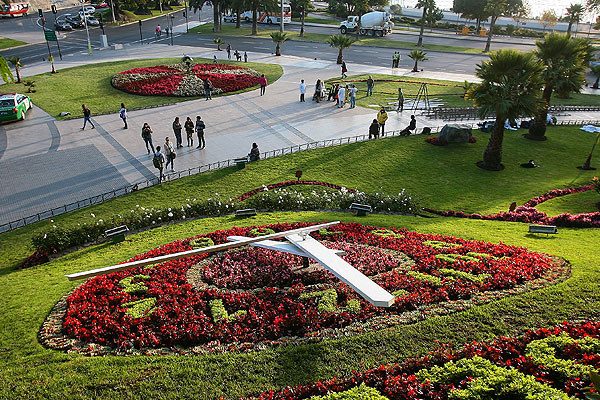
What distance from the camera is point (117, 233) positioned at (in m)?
16.0

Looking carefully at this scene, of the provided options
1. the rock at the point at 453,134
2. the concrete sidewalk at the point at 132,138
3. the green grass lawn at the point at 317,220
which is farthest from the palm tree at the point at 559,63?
the concrete sidewalk at the point at 132,138

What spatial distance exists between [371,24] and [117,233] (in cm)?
6195

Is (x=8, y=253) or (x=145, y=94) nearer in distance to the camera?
A: (x=8, y=253)

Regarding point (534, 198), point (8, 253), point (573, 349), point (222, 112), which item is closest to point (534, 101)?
point (534, 198)

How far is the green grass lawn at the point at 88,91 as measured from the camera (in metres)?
31.9

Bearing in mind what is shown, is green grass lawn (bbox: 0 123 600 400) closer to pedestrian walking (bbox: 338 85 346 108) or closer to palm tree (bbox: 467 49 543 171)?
palm tree (bbox: 467 49 543 171)

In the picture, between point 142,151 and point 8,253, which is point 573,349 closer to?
point 8,253

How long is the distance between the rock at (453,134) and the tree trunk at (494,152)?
2935 millimetres

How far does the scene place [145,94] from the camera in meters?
34.8

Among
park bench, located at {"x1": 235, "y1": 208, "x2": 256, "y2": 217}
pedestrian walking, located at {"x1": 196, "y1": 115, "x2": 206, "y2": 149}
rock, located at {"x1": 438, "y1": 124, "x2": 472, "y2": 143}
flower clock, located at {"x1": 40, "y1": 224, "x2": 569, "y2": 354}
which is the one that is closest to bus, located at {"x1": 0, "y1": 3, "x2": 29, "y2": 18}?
pedestrian walking, located at {"x1": 196, "y1": 115, "x2": 206, "y2": 149}

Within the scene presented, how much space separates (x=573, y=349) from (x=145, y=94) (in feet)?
109

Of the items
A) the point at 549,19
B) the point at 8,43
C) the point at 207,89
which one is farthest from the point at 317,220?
the point at 549,19

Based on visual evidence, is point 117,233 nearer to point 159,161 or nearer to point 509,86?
point 159,161

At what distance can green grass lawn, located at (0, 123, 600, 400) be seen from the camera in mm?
8633
